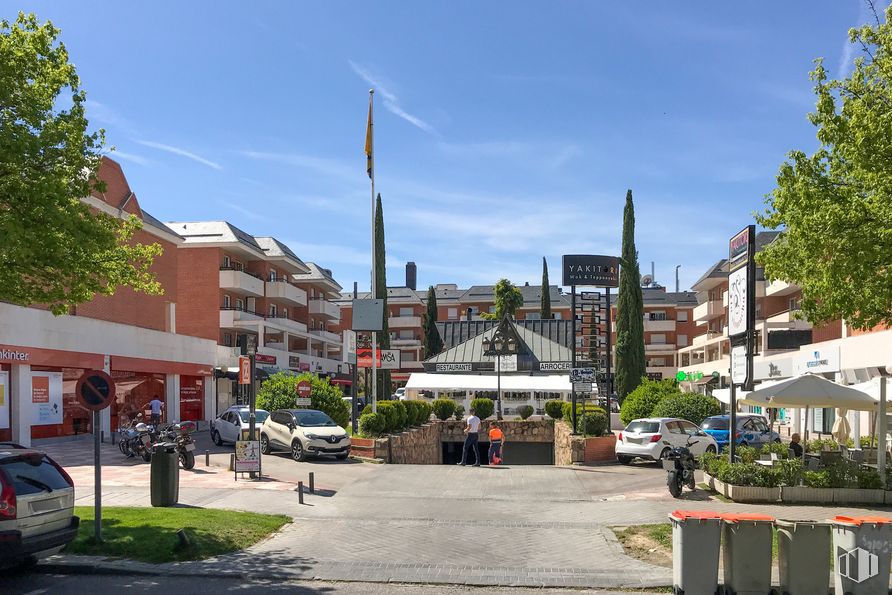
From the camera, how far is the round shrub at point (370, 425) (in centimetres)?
2558

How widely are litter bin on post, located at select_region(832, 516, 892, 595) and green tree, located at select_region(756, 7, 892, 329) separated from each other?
6084 millimetres

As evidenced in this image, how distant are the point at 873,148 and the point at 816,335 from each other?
33.1m

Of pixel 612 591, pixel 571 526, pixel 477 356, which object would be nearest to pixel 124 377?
pixel 477 356

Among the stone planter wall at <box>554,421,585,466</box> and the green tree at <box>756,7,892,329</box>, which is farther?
the stone planter wall at <box>554,421,585,466</box>

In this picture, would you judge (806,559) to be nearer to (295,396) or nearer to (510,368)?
(295,396)

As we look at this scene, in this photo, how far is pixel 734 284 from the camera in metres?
16.1

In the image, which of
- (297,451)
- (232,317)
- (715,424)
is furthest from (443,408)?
(232,317)

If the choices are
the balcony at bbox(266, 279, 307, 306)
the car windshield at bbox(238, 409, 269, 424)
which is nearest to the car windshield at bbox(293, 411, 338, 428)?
the car windshield at bbox(238, 409, 269, 424)

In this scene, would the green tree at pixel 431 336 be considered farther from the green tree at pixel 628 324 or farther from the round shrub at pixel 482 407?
the round shrub at pixel 482 407

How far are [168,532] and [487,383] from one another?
1188 inches

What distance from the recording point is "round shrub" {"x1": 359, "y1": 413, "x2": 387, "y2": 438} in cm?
2558

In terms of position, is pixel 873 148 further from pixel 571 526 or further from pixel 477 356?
pixel 477 356

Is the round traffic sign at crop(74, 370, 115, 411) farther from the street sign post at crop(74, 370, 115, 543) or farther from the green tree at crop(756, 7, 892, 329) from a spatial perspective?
the green tree at crop(756, 7, 892, 329)

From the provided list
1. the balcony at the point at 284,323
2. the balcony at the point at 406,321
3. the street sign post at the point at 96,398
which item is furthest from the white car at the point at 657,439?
the balcony at the point at 406,321
